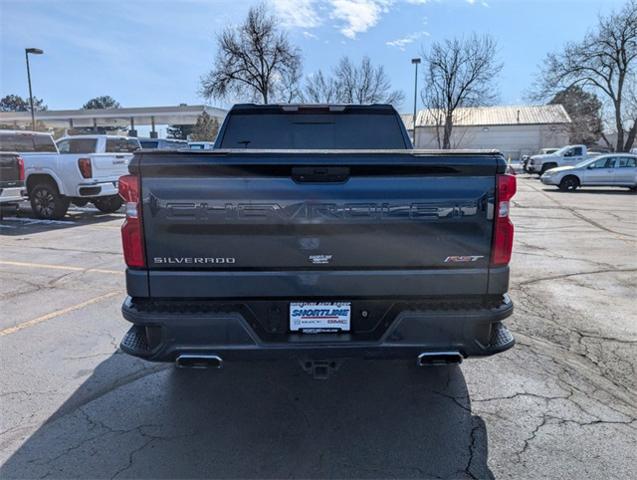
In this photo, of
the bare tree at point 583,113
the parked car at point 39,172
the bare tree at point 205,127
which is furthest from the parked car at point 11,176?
the bare tree at point 583,113

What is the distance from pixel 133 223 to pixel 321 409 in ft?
6.09

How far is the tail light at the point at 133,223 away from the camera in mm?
2553

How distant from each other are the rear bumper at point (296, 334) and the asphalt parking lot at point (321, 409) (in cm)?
64

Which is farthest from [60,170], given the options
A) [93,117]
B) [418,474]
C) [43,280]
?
[93,117]

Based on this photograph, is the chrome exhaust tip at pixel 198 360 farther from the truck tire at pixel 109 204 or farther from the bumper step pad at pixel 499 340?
the truck tire at pixel 109 204

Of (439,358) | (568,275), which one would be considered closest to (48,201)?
(568,275)

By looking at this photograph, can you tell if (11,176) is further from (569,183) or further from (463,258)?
(569,183)

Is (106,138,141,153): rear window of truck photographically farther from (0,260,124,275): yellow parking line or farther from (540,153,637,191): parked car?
(540,153,637,191): parked car

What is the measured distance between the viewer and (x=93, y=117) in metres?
45.4

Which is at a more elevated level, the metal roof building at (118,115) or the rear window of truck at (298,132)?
the metal roof building at (118,115)

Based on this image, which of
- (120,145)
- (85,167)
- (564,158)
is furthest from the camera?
(564,158)

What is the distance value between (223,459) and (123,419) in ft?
2.96

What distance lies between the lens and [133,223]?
260 centimetres

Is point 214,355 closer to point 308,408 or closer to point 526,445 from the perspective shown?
point 308,408
